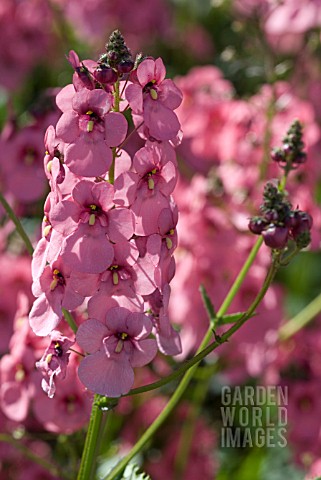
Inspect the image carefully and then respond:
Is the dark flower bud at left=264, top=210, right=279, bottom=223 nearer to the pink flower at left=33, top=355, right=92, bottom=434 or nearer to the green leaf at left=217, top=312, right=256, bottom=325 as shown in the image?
the green leaf at left=217, top=312, right=256, bottom=325

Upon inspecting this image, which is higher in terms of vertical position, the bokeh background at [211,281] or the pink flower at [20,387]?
the bokeh background at [211,281]

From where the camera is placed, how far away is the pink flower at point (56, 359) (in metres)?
0.86

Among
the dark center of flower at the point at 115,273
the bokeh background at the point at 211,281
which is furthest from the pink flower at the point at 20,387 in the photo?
the dark center of flower at the point at 115,273

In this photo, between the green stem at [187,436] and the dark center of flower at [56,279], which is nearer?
the dark center of flower at [56,279]

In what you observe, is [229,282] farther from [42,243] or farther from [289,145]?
Answer: [42,243]

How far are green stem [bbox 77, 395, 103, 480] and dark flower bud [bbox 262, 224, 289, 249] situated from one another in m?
0.24

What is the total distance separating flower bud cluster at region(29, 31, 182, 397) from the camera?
82cm

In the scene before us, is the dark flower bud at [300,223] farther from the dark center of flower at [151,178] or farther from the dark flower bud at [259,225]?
the dark center of flower at [151,178]

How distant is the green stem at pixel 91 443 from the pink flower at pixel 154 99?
0.29 meters

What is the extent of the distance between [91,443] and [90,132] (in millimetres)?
335

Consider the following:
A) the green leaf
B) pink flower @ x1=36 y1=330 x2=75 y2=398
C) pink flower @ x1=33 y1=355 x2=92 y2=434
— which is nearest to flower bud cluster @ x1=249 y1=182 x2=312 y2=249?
the green leaf

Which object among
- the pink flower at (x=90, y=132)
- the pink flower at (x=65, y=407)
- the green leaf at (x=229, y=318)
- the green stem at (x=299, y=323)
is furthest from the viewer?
the green stem at (x=299, y=323)

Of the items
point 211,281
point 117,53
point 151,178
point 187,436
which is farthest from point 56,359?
point 187,436

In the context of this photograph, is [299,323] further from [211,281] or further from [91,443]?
[91,443]
